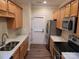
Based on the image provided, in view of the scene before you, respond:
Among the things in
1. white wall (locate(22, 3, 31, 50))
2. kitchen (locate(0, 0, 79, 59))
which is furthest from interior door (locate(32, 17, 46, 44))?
white wall (locate(22, 3, 31, 50))

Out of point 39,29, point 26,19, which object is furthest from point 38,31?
point 26,19

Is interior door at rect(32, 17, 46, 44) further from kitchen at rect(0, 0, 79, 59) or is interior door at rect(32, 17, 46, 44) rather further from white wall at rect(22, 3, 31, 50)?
white wall at rect(22, 3, 31, 50)

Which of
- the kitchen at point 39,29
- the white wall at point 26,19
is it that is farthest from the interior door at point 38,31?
the white wall at point 26,19

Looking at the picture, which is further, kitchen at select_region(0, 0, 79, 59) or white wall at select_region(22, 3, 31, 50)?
white wall at select_region(22, 3, 31, 50)

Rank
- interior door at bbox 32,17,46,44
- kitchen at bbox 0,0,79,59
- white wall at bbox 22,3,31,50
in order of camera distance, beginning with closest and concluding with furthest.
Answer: kitchen at bbox 0,0,79,59, white wall at bbox 22,3,31,50, interior door at bbox 32,17,46,44

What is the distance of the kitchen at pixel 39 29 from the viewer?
258cm

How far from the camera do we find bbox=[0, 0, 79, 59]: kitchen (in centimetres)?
258

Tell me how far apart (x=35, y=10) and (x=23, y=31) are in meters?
2.05

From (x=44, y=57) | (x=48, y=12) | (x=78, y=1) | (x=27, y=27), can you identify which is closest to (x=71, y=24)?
(x=78, y=1)

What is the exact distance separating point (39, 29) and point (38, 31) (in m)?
0.15

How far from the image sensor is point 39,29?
7.20 metres

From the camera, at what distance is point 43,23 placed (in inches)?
281

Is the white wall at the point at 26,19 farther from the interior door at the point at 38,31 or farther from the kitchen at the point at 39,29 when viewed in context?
the interior door at the point at 38,31

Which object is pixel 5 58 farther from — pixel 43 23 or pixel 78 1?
pixel 43 23
